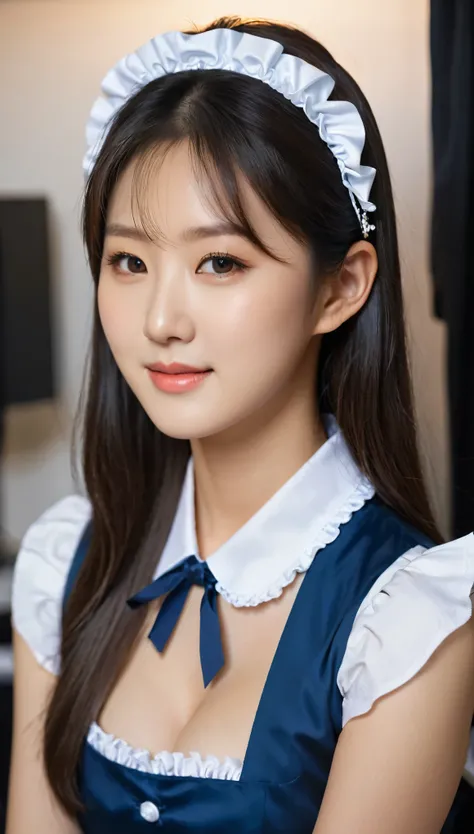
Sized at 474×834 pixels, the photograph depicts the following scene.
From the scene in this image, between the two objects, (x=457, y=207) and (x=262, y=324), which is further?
(x=457, y=207)

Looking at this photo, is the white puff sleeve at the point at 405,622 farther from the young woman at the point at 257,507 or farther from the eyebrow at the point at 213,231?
the eyebrow at the point at 213,231

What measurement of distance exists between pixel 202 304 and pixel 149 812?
544 millimetres

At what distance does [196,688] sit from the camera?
3.83 ft

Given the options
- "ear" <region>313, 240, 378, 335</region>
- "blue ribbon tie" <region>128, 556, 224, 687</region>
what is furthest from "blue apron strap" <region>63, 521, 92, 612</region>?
"ear" <region>313, 240, 378, 335</region>

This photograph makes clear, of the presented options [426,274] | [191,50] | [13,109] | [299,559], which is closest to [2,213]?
[13,109]

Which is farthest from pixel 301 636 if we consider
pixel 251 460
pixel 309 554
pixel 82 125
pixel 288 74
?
pixel 82 125

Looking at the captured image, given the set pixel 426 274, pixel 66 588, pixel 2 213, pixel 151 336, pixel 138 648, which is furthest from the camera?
pixel 2 213

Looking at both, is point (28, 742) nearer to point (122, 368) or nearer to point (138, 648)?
point (138, 648)

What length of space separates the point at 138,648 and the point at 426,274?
83 cm

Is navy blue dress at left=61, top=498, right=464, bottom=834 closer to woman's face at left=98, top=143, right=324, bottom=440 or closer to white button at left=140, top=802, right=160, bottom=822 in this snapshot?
white button at left=140, top=802, right=160, bottom=822

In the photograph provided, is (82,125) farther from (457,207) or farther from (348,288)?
(348,288)

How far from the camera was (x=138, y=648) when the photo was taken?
1261 millimetres

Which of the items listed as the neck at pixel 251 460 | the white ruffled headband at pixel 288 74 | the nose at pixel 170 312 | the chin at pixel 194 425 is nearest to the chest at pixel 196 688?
the neck at pixel 251 460

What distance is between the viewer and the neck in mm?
1185
